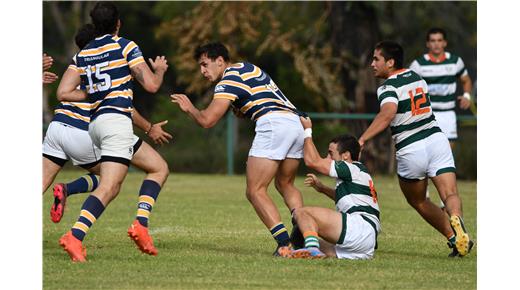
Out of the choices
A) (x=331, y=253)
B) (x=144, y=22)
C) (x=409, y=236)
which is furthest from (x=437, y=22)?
(x=331, y=253)

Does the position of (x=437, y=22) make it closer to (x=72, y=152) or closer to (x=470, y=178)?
(x=470, y=178)


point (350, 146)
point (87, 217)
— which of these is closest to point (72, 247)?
point (87, 217)

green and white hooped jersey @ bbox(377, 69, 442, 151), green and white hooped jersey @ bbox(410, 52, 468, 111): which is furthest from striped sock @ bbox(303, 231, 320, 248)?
green and white hooped jersey @ bbox(410, 52, 468, 111)

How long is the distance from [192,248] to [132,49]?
208 centimetres

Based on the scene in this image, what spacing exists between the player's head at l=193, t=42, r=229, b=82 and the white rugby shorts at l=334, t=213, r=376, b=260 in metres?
1.67

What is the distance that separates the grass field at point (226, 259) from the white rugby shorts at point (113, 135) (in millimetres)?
880

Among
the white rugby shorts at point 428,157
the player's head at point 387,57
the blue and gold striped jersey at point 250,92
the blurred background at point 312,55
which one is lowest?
the blurred background at point 312,55

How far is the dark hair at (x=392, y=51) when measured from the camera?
9789 millimetres

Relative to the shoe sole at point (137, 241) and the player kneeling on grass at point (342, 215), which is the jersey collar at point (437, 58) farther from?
the shoe sole at point (137, 241)

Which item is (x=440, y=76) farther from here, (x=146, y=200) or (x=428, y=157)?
(x=146, y=200)

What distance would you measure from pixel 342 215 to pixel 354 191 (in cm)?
27

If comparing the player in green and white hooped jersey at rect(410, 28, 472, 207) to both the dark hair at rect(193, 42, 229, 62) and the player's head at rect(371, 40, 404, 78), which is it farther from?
the dark hair at rect(193, 42, 229, 62)

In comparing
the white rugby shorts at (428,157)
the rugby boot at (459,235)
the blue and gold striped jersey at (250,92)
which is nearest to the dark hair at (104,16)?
the blue and gold striped jersey at (250,92)

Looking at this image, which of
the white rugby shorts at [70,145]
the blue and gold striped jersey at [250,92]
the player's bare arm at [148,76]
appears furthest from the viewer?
the white rugby shorts at [70,145]
